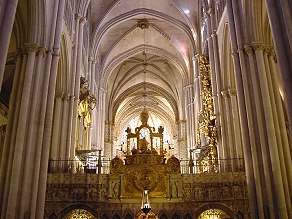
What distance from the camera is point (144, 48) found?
32.4 metres

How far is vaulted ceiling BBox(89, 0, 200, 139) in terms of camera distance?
26.5m

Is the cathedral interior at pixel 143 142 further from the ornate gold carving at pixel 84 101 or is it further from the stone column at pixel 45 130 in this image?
the ornate gold carving at pixel 84 101

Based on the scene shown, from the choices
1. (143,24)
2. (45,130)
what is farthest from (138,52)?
(45,130)

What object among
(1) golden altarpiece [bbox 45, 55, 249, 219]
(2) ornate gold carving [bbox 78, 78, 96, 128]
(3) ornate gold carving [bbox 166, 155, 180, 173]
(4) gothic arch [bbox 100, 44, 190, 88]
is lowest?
(1) golden altarpiece [bbox 45, 55, 249, 219]

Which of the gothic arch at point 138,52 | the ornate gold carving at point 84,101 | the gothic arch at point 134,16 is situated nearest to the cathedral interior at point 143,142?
the ornate gold carving at point 84,101

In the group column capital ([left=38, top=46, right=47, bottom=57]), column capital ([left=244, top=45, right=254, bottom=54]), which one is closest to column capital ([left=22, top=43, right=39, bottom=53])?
column capital ([left=38, top=46, right=47, bottom=57])

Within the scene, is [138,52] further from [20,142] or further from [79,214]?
[20,142]

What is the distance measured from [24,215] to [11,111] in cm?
362

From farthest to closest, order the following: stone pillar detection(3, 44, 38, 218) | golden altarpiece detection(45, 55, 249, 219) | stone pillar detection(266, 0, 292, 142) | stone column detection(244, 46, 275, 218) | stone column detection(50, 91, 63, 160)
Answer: stone column detection(50, 91, 63, 160)
golden altarpiece detection(45, 55, 249, 219)
stone column detection(244, 46, 275, 218)
stone pillar detection(3, 44, 38, 218)
stone pillar detection(266, 0, 292, 142)

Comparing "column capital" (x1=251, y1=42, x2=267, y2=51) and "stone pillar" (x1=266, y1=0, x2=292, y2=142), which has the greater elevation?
"column capital" (x1=251, y1=42, x2=267, y2=51)

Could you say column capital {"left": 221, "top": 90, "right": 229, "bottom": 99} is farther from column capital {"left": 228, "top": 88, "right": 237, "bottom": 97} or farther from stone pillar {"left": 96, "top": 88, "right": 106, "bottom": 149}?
stone pillar {"left": 96, "top": 88, "right": 106, "bottom": 149}

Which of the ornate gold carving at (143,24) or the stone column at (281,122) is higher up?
the ornate gold carving at (143,24)

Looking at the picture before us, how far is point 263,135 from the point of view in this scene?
12359 millimetres

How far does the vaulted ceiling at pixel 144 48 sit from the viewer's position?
2655cm
